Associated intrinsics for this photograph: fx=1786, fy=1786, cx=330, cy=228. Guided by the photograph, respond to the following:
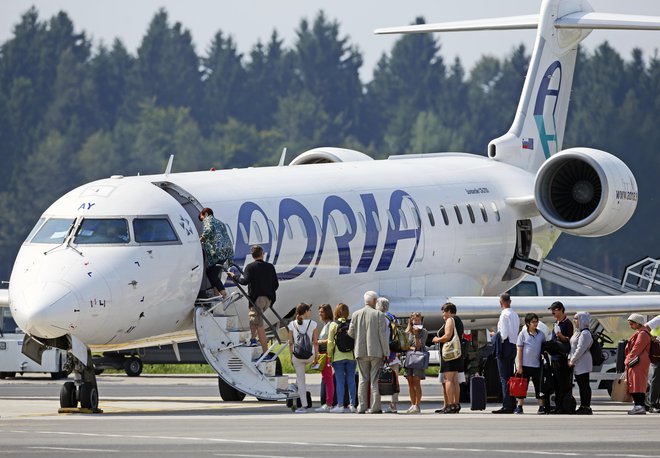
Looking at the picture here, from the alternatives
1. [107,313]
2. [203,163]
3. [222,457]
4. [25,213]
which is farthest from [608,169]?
[203,163]

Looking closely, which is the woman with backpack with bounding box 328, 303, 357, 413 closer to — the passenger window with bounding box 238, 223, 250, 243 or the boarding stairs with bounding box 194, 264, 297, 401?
the boarding stairs with bounding box 194, 264, 297, 401

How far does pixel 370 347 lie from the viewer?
22922mm

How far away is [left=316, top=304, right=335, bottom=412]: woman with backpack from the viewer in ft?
77.6

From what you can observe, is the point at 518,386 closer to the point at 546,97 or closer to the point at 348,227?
the point at 348,227

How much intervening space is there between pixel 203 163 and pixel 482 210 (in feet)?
163

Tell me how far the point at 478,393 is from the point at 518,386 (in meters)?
1.08

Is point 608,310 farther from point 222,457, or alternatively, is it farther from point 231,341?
point 222,457

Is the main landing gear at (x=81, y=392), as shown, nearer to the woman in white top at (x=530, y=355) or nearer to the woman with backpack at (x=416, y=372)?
the woman with backpack at (x=416, y=372)

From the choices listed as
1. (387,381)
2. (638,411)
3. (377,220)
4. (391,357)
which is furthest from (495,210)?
(638,411)

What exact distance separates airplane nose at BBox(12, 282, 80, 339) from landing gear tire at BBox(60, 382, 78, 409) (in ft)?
3.01

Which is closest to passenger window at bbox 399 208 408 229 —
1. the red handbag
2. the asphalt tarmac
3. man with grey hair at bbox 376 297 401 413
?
the asphalt tarmac

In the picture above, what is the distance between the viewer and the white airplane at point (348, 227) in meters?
22.8

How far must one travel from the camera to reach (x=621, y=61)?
230 ft

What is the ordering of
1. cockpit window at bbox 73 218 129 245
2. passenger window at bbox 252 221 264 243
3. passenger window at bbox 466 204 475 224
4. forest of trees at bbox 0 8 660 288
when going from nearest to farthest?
cockpit window at bbox 73 218 129 245
passenger window at bbox 252 221 264 243
passenger window at bbox 466 204 475 224
forest of trees at bbox 0 8 660 288
